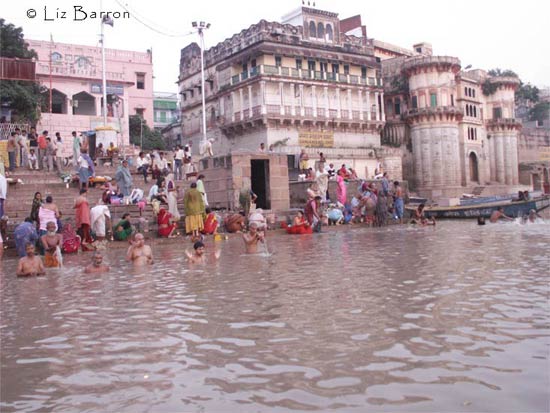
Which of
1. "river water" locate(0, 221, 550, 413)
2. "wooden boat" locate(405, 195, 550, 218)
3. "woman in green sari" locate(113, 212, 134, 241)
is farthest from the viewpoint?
"wooden boat" locate(405, 195, 550, 218)

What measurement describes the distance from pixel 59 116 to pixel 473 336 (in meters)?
32.2

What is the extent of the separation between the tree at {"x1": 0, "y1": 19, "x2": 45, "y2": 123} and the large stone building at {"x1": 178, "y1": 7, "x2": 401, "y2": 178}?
1343cm

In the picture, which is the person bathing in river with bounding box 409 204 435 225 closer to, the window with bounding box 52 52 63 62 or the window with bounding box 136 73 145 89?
the window with bounding box 52 52 63 62

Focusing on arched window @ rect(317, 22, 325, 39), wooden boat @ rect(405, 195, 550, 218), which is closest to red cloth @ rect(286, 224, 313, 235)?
wooden boat @ rect(405, 195, 550, 218)

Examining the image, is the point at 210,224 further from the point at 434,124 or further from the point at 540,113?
the point at 540,113

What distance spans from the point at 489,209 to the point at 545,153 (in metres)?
38.5

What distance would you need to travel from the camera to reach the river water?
3.18 m

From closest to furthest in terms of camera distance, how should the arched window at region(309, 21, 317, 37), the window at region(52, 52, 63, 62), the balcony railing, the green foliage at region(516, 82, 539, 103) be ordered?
the window at region(52, 52, 63, 62) → the balcony railing → the arched window at region(309, 21, 317, 37) → the green foliage at region(516, 82, 539, 103)

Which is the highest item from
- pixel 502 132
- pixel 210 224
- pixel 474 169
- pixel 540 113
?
pixel 540 113

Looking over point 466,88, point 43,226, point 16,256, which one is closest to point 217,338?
point 43,226

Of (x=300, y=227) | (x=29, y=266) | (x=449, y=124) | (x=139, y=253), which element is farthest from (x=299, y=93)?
(x=29, y=266)

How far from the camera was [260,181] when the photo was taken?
19797mm

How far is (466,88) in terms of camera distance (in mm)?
46688

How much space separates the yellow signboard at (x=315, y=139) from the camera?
39.2 metres
